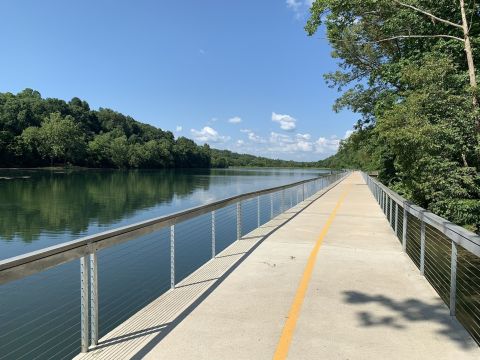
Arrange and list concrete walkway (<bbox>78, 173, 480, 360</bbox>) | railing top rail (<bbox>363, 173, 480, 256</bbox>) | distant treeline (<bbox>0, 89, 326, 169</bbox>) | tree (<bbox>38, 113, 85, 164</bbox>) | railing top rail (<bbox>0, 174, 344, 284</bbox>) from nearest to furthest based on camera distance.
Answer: railing top rail (<bbox>0, 174, 344, 284</bbox>) → concrete walkway (<bbox>78, 173, 480, 360</bbox>) → railing top rail (<bbox>363, 173, 480, 256</bbox>) → distant treeline (<bbox>0, 89, 326, 169</bbox>) → tree (<bbox>38, 113, 85, 164</bbox>)

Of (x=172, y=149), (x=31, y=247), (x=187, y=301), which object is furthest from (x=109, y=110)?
(x=187, y=301)

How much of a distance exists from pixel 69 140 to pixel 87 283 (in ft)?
402

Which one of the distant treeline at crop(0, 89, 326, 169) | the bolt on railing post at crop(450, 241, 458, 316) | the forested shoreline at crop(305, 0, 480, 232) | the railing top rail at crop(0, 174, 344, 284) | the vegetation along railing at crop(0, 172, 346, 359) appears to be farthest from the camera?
the distant treeline at crop(0, 89, 326, 169)

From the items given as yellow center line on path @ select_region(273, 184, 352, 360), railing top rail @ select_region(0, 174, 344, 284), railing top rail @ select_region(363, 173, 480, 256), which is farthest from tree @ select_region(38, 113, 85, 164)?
railing top rail @ select_region(363, 173, 480, 256)

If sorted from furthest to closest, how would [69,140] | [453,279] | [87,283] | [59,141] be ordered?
[69,140] < [59,141] < [453,279] < [87,283]

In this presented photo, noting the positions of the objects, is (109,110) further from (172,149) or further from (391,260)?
(391,260)

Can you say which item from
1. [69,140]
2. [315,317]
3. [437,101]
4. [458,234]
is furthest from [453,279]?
[69,140]

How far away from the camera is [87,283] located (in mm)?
4172

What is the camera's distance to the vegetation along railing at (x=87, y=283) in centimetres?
401

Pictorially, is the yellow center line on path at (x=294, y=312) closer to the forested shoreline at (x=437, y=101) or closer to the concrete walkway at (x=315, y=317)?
the concrete walkway at (x=315, y=317)

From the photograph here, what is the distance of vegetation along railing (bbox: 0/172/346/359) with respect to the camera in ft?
13.1

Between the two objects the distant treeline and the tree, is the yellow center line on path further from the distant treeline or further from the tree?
the tree

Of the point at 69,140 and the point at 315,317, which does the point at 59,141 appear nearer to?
the point at 69,140

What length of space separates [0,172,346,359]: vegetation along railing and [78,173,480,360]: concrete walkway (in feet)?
2.73
